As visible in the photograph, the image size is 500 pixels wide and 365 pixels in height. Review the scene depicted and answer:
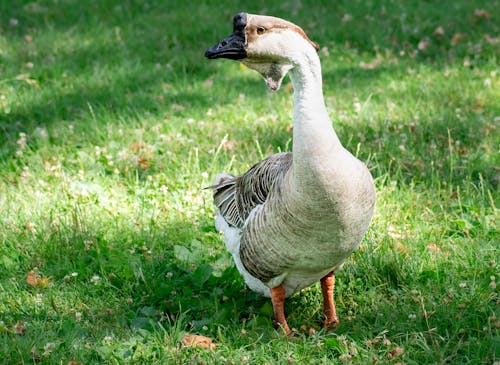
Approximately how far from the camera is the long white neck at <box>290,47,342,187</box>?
3162 millimetres

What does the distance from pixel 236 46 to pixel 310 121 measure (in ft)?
1.53

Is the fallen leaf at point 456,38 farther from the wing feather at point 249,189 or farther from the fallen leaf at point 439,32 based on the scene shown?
the wing feather at point 249,189

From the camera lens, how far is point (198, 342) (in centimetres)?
367

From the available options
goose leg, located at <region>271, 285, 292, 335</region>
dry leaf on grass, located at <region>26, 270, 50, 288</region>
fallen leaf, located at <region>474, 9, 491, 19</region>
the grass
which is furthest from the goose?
fallen leaf, located at <region>474, 9, 491, 19</region>

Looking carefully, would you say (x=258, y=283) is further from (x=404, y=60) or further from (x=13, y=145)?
(x=404, y=60)

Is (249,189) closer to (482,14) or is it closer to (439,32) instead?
(439,32)

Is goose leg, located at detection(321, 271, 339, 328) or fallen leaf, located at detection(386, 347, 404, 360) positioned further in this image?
goose leg, located at detection(321, 271, 339, 328)

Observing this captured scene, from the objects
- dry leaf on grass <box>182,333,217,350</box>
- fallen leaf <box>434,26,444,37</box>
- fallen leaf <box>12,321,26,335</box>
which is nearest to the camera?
dry leaf on grass <box>182,333,217,350</box>

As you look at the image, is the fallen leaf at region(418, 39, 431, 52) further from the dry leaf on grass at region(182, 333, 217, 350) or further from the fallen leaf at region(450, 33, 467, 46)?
the dry leaf on grass at region(182, 333, 217, 350)

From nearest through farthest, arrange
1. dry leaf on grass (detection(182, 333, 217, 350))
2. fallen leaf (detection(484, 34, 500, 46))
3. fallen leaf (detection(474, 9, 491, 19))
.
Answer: dry leaf on grass (detection(182, 333, 217, 350)) < fallen leaf (detection(484, 34, 500, 46)) < fallen leaf (detection(474, 9, 491, 19))

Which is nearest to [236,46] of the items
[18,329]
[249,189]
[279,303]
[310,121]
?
[310,121]

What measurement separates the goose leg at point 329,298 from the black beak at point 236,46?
146 centimetres

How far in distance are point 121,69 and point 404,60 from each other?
2.99 m

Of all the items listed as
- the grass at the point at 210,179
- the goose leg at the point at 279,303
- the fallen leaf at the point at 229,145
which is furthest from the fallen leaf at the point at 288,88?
the goose leg at the point at 279,303
